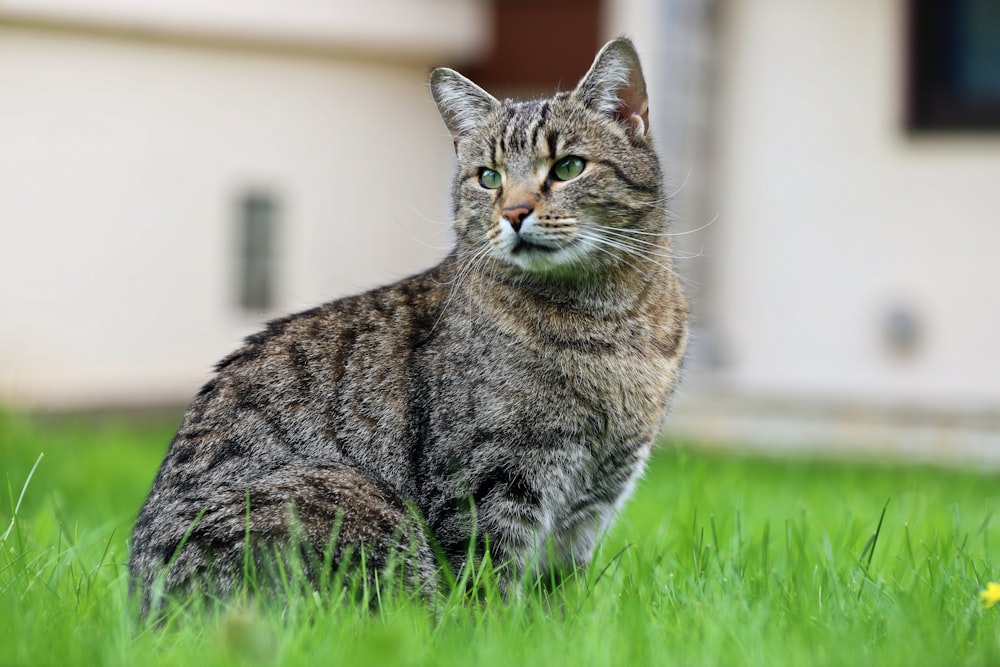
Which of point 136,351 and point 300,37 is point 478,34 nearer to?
point 300,37

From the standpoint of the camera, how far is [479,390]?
3.30 m

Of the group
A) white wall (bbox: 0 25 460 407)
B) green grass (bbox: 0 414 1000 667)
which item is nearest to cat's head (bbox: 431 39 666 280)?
green grass (bbox: 0 414 1000 667)

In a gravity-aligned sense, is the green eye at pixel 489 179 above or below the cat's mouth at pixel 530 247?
above

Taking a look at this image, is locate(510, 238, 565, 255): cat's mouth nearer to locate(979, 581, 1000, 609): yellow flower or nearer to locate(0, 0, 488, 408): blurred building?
locate(979, 581, 1000, 609): yellow flower

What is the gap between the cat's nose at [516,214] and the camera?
3.31m

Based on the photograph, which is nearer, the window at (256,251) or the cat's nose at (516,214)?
the cat's nose at (516,214)

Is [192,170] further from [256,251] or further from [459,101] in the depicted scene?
[459,101]

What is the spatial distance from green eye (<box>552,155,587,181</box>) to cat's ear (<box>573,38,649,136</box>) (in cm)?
22

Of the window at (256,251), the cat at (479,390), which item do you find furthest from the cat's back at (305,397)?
the window at (256,251)

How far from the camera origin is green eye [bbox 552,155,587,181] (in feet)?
11.3

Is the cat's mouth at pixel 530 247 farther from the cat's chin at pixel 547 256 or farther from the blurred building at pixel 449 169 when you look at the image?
the blurred building at pixel 449 169

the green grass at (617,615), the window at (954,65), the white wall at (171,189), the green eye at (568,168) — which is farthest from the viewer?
the white wall at (171,189)

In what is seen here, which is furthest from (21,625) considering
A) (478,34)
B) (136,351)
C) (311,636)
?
(478,34)

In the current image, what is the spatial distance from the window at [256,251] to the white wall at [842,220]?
20.1ft
